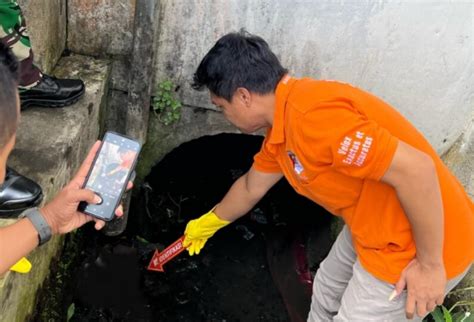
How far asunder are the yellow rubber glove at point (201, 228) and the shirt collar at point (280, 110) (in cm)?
77

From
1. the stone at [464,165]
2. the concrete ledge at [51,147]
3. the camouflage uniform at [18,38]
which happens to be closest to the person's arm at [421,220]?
the stone at [464,165]

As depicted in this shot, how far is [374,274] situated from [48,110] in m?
1.78

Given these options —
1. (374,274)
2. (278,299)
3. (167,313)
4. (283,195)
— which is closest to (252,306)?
(278,299)

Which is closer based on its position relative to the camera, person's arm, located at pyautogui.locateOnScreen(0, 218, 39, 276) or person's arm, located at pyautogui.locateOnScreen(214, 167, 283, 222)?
person's arm, located at pyautogui.locateOnScreen(0, 218, 39, 276)

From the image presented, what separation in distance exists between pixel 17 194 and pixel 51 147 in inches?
17.4

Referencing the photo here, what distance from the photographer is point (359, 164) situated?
6.04 ft

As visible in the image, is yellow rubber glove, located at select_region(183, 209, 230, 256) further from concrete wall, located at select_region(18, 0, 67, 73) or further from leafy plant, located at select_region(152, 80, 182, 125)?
concrete wall, located at select_region(18, 0, 67, 73)

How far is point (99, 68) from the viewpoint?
3.34 metres

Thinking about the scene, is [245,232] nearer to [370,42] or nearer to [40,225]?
[370,42]

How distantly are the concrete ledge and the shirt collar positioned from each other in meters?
1.05

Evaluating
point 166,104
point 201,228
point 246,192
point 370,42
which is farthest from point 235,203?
point 370,42

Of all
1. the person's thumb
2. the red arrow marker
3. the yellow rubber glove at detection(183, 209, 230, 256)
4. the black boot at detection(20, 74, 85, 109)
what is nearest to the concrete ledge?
the black boot at detection(20, 74, 85, 109)

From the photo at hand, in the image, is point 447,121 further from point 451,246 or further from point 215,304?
point 215,304

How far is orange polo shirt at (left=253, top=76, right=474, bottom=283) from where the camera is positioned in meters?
1.83
